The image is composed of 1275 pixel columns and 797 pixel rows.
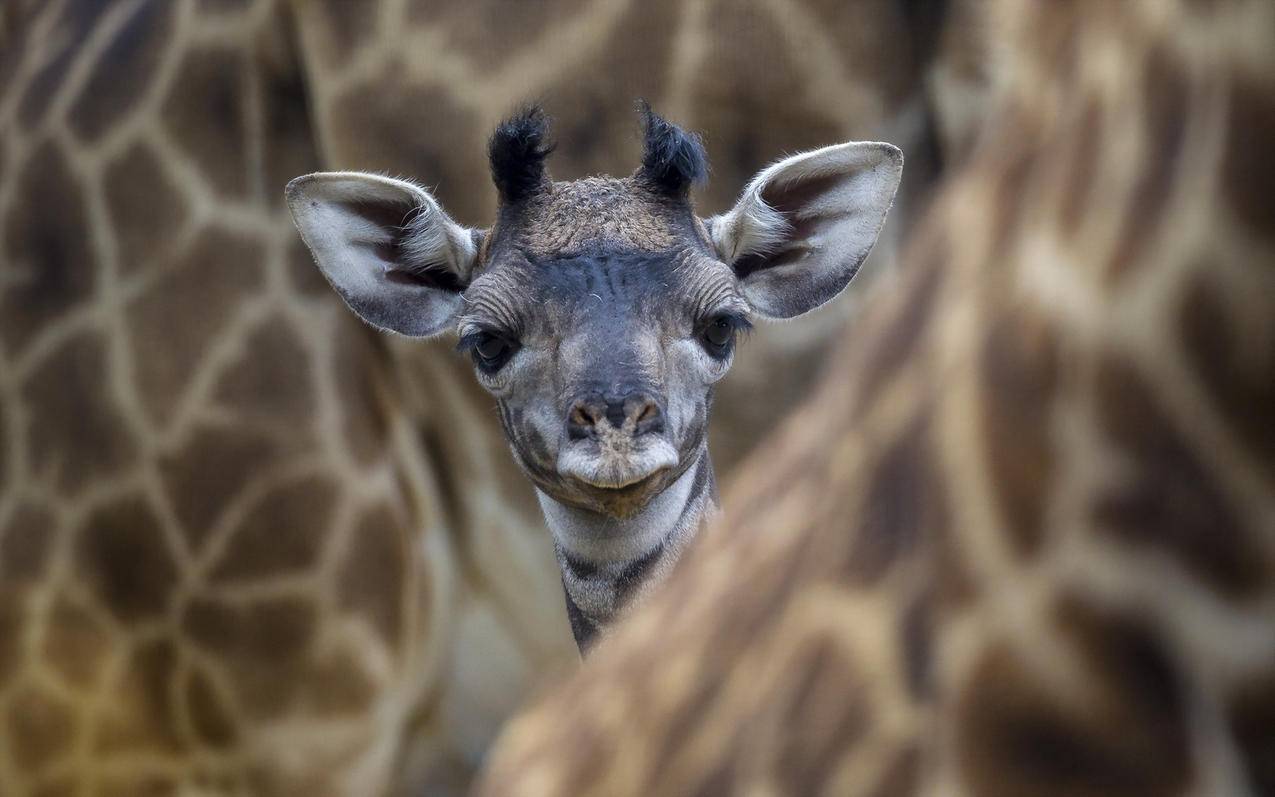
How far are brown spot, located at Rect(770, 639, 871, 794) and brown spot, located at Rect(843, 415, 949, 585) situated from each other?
1.4 inches

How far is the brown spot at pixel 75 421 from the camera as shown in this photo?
11.8 feet

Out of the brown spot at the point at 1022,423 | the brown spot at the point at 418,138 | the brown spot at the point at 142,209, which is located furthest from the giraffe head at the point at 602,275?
the brown spot at the point at 1022,423

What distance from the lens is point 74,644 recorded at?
11.8 ft

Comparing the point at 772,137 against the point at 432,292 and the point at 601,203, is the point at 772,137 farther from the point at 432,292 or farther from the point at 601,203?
the point at 432,292

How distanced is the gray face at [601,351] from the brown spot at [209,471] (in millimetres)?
857

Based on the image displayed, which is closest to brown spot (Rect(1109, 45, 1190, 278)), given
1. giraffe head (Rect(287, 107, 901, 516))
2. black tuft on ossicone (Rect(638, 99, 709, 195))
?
giraffe head (Rect(287, 107, 901, 516))

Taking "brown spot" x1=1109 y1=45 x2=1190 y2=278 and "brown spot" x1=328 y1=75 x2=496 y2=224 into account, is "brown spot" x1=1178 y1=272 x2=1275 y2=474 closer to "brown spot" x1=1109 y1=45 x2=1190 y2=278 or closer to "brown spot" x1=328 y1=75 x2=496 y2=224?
"brown spot" x1=1109 y1=45 x2=1190 y2=278

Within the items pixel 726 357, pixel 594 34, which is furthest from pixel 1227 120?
pixel 594 34

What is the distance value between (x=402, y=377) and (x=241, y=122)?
0.63 meters

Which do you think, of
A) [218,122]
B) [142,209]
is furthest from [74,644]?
[218,122]

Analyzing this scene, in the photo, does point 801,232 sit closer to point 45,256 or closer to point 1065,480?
point 45,256

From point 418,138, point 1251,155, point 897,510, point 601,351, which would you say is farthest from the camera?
point 418,138

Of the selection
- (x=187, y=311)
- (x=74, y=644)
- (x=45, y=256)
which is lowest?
(x=74, y=644)

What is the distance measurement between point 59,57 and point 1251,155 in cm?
362
